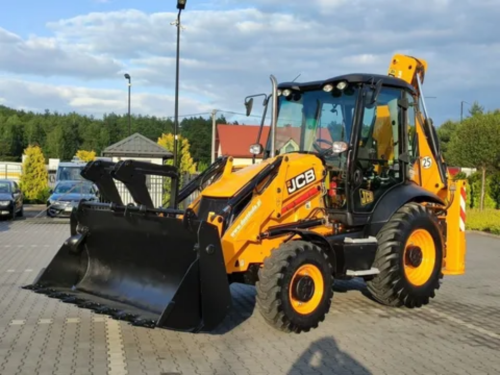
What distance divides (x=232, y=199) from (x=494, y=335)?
3443 mm

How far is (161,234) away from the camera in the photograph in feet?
21.0

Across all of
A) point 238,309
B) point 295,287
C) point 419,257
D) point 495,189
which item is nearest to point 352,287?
point 419,257

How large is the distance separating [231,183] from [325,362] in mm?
2451

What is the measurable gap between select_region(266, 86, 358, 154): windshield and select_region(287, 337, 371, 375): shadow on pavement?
263 cm

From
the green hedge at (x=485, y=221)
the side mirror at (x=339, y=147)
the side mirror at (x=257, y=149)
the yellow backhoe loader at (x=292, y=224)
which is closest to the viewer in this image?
the yellow backhoe loader at (x=292, y=224)

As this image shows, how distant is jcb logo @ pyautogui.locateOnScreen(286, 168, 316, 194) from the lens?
701 cm

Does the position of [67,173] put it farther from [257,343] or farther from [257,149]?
[257,343]

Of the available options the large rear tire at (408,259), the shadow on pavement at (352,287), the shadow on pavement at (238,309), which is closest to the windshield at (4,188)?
the shadow on pavement at (238,309)

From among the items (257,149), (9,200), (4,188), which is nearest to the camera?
(257,149)

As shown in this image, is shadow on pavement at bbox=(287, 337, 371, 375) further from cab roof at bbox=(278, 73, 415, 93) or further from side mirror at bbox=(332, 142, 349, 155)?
cab roof at bbox=(278, 73, 415, 93)

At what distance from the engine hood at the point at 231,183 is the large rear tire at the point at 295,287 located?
90 cm

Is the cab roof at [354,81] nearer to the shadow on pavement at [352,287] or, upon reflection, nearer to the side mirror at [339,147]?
the side mirror at [339,147]

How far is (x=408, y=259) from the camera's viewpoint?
25.7 ft

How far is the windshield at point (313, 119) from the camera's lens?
7.57m
